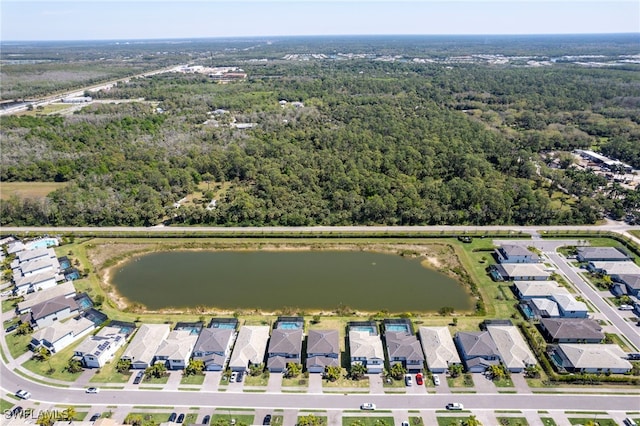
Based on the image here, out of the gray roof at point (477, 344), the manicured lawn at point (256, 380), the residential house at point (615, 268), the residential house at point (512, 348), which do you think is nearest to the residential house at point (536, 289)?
the residential house at point (512, 348)

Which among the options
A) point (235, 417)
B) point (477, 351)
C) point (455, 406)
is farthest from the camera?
point (477, 351)

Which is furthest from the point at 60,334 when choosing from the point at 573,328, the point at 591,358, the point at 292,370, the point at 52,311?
the point at 573,328

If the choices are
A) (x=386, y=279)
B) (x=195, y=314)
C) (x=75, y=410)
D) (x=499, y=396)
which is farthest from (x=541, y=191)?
(x=75, y=410)

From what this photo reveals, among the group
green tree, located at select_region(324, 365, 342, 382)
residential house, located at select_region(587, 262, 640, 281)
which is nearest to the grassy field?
green tree, located at select_region(324, 365, 342, 382)

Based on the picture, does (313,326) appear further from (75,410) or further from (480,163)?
(480,163)

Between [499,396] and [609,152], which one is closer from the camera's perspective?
[499,396]

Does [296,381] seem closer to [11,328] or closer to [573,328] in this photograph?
[573,328]

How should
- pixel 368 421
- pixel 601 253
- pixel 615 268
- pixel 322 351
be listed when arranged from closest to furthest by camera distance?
1. pixel 368 421
2. pixel 322 351
3. pixel 615 268
4. pixel 601 253

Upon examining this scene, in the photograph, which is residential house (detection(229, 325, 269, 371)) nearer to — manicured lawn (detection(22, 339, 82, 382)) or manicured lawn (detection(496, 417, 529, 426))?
manicured lawn (detection(22, 339, 82, 382))
